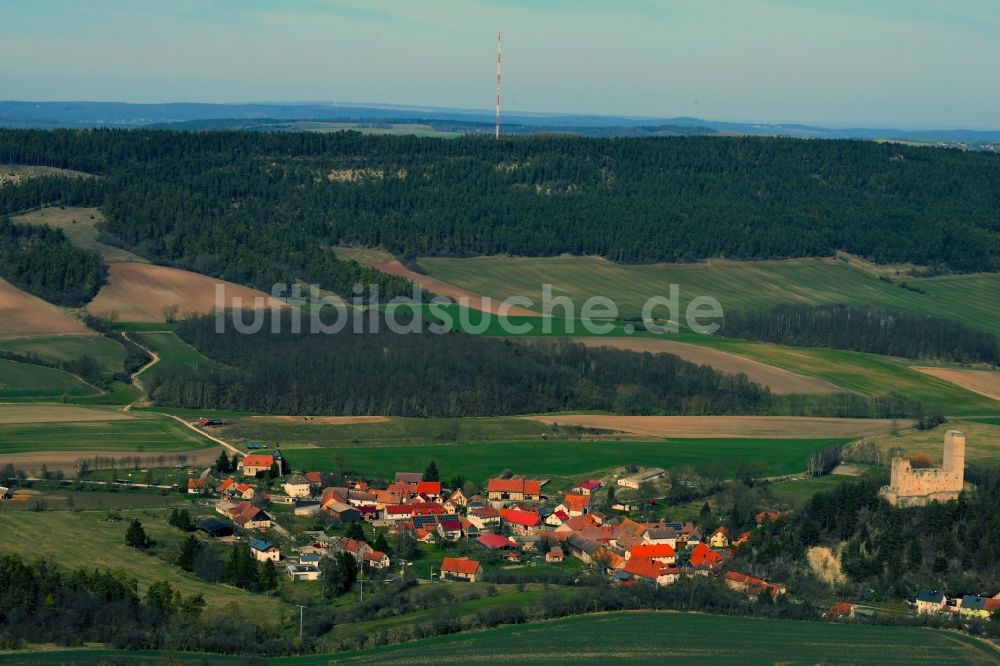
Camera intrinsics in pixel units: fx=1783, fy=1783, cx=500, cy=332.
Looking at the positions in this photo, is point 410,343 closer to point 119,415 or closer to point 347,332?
point 347,332

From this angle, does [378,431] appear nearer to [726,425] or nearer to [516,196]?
[726,425]

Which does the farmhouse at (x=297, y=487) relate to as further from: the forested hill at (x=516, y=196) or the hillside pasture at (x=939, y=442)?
the forested hill at (x=516, y=196)

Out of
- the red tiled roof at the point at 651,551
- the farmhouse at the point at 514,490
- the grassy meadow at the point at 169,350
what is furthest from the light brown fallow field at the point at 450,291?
the red tiled roof at the point at 651,551

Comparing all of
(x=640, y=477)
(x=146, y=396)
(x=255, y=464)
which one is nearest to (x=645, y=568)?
(x=640, y=477)

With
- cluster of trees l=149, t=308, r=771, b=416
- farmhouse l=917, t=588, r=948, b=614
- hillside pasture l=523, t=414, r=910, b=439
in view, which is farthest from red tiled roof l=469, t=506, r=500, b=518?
cluster of trees l=149, t=308, r=771, b=416

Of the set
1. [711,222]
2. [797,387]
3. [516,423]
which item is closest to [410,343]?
[516,423]

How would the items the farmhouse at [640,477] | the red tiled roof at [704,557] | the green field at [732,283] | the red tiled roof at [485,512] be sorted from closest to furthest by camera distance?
the red tiled roof at [704,557]
the red tiled roof at [485,512]
the farmhouse at [640,477]
the green field at [732,283]

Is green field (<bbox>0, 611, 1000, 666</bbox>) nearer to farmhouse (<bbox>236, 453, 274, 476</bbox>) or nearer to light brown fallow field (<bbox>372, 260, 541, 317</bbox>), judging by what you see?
farmhouse (<bbox>236, 453, 274, 476</bbox>)
